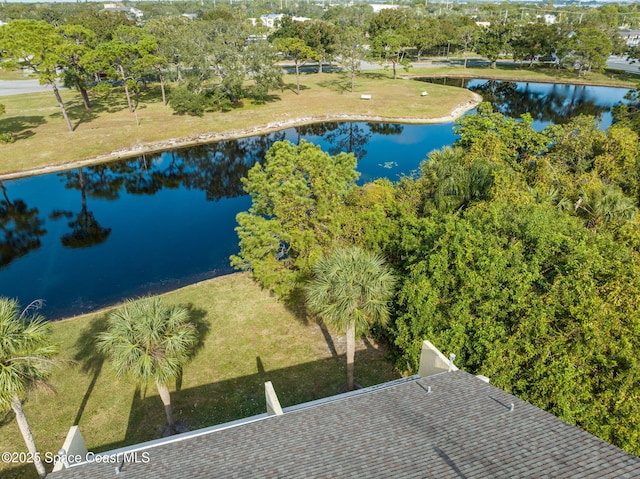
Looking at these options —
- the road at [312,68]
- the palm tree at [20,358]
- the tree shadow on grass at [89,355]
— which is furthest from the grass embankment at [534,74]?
the palm tree at [20,358]

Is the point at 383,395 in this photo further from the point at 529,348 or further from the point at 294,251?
the point at 294,251

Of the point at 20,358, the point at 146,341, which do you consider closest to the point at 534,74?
the point at 146,341

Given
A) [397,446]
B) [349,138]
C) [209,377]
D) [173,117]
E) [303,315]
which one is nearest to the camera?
[397,446]

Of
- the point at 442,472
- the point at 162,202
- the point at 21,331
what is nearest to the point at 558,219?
the point at 442,472

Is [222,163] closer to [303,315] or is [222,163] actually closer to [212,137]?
[212,137]

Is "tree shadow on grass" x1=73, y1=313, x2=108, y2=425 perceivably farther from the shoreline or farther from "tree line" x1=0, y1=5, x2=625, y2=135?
"tree line" x1=0, y1=5, x2=625, y2=135
